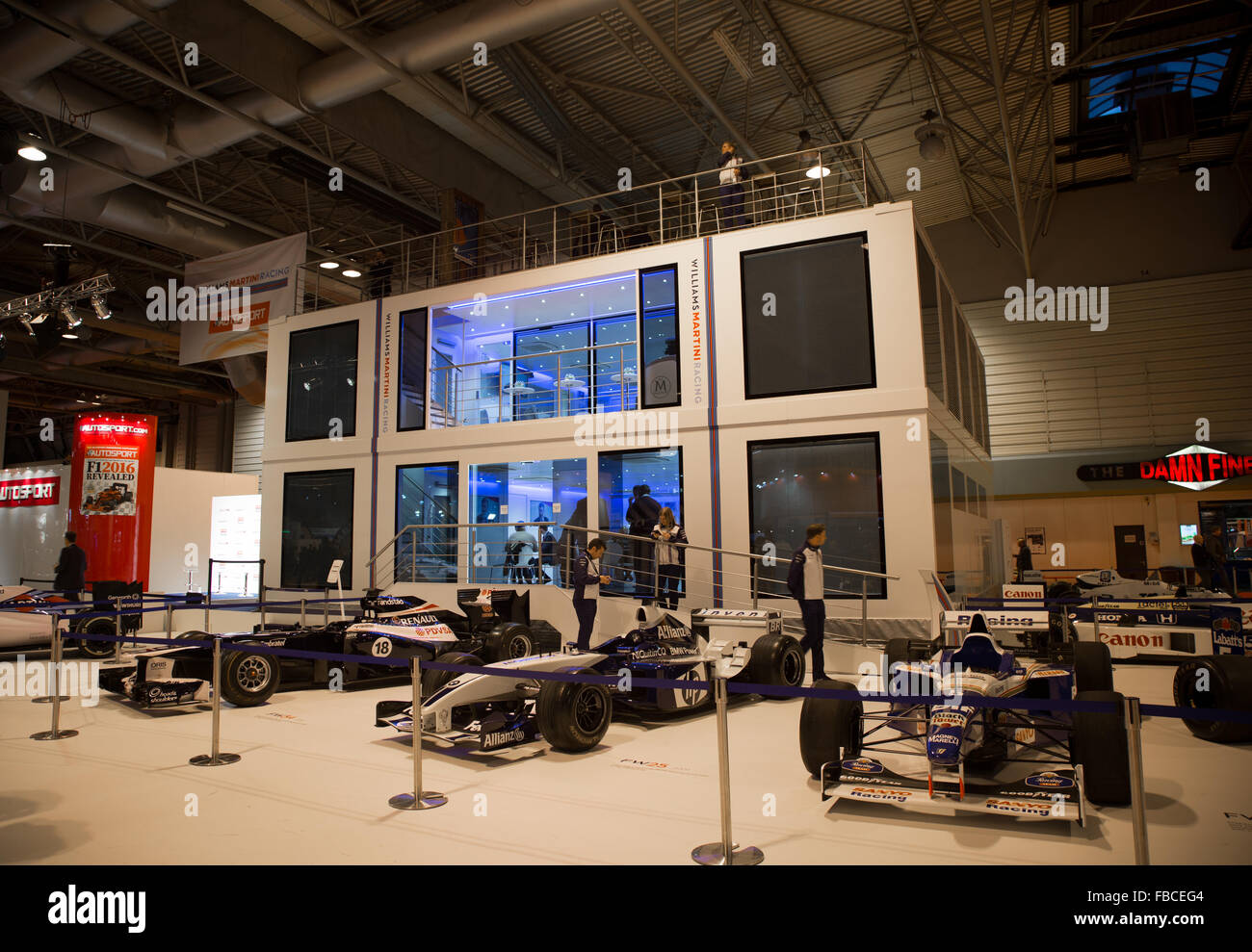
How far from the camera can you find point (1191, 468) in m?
22.1

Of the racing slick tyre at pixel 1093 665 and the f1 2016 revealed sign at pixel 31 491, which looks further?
the f1 2016 revealed sign at pixel 31 491

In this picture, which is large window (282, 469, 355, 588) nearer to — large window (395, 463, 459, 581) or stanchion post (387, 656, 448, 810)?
large window (395, 463, 459, 581)

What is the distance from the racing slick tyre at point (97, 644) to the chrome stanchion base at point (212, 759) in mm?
7811

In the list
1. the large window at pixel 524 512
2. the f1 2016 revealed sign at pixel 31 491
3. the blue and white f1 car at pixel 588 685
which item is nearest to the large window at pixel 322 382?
the large window at pixel 524 512

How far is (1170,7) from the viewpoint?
1552 cm

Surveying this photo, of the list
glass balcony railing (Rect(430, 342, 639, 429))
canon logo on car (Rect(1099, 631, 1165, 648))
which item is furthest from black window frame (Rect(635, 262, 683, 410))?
canon logo on car (Rect(1099, 631, 1165, 648))

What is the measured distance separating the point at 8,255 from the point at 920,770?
26560 mm

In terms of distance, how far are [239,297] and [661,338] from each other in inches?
418

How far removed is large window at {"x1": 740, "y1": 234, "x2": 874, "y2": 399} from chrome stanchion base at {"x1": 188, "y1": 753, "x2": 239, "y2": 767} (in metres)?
9.02

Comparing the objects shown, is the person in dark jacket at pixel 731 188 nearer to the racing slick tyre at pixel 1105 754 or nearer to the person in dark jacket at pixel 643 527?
the person in dark jacket at pixel 643 527

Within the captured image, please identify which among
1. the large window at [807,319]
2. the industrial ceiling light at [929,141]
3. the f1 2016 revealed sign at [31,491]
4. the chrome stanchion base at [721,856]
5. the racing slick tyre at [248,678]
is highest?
the industrial ceiling light at [929,141]

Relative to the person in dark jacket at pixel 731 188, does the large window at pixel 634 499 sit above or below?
below

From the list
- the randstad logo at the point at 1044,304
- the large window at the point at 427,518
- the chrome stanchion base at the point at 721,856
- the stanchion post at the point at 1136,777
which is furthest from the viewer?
the randstad logo at the point at 1044,304

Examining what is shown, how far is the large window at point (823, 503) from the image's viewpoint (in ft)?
38.5
